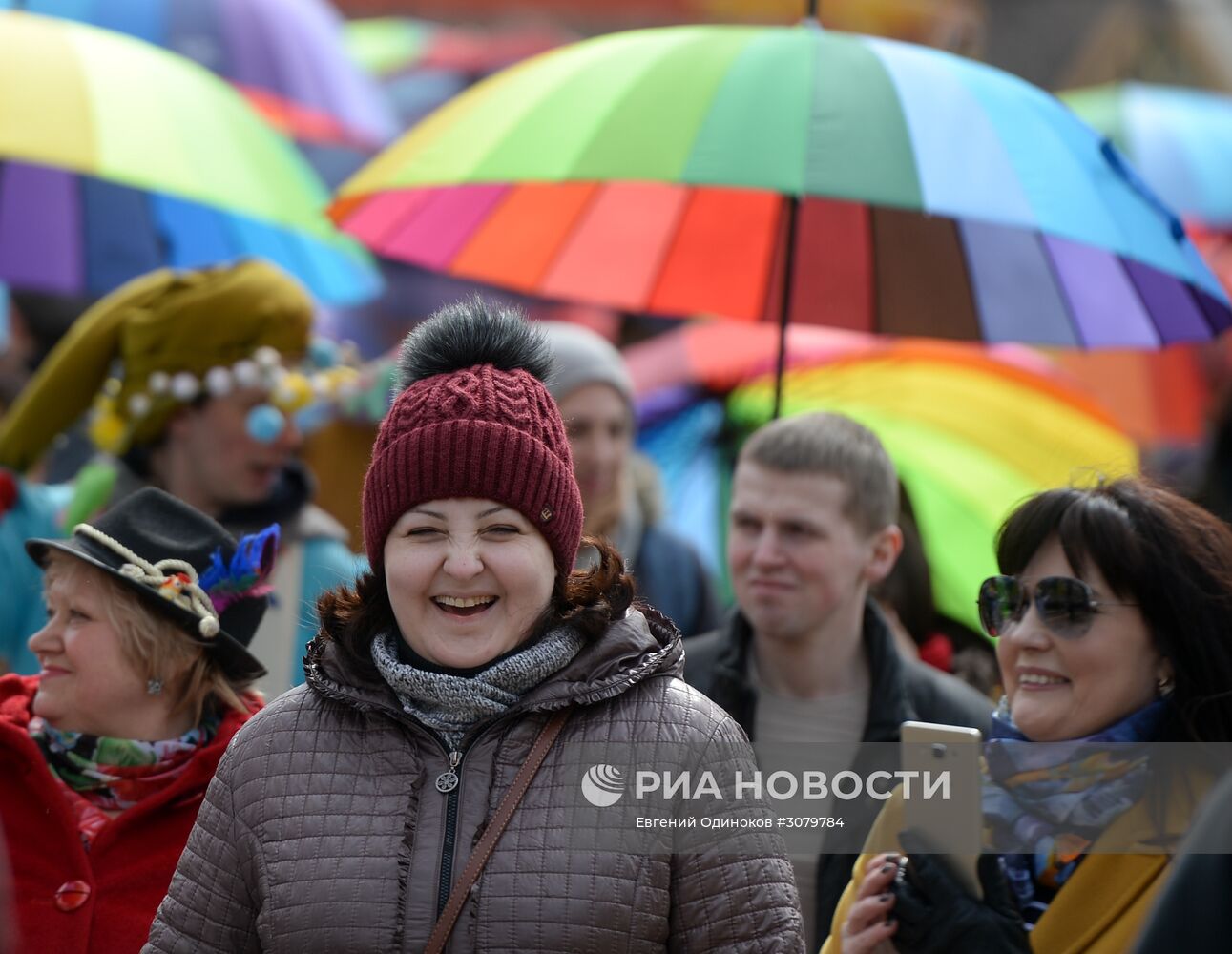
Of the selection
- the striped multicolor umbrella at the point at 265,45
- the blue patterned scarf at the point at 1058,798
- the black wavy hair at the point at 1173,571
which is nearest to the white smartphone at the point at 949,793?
the blue patterned scarf at the point at 1058,798

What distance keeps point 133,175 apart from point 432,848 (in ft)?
8.27

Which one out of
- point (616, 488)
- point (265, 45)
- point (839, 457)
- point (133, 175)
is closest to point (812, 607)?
point (839, 457)

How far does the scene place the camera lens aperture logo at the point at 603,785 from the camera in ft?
8.02

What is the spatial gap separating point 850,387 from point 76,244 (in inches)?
105

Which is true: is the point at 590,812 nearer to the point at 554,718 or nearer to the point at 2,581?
the point at 554,718

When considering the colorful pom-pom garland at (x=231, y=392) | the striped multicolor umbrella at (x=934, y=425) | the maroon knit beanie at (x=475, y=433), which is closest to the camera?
the maroon knit beanie at (x=475, y=433)

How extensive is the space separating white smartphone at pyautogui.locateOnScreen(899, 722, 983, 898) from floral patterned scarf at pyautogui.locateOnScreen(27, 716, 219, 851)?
55.3 inches

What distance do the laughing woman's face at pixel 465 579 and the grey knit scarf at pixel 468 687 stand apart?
50 millimetres

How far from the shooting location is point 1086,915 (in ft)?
9.04

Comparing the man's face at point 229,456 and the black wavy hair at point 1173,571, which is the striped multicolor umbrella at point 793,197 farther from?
the black wavy hair at point 1173,571

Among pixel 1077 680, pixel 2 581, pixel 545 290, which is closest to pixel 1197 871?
pixel 1077 680

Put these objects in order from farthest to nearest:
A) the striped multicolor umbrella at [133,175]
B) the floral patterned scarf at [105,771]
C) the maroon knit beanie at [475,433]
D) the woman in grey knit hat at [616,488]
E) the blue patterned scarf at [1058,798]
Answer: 1. the woman in grey knit hat at [616,488]
2. the striped multicolor umbrella at [133,175]
3. the floral patterned scarf at [105,771]
4. the blue patterned scarf at [1058,798]
5. the maroon knit beanie at [475,433]

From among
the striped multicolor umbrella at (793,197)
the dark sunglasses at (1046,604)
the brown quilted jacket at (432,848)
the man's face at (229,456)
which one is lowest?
the brown quilted jacket at (432,848)

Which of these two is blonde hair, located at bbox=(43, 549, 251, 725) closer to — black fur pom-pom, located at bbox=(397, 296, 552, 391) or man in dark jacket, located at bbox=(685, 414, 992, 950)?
black fur pom-pom, located at bbox=(397, 296, 552, 391)
